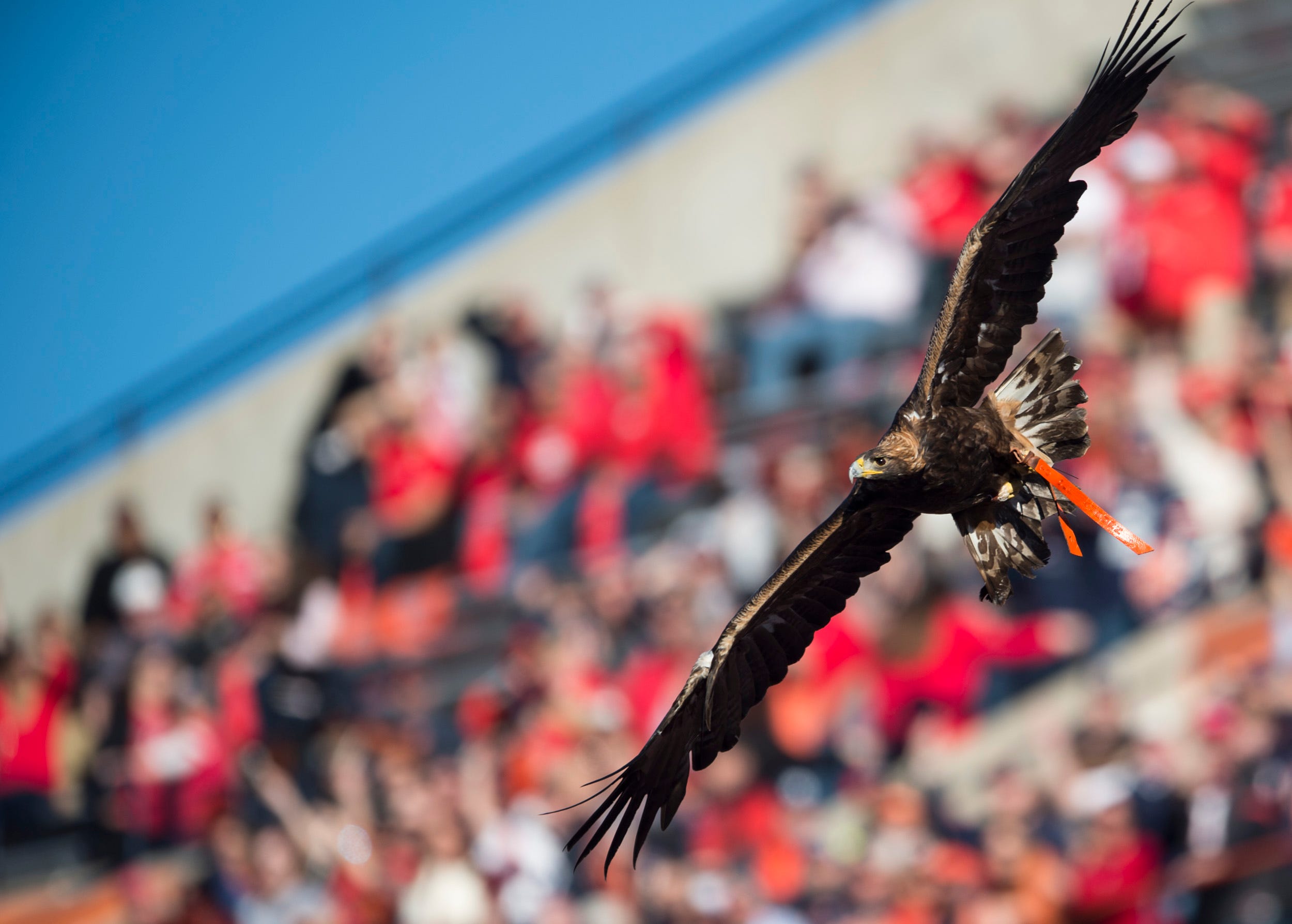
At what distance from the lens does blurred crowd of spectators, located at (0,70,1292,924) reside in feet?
35.1

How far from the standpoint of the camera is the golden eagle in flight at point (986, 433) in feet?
17.2

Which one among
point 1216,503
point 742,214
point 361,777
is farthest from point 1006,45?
point 361,777

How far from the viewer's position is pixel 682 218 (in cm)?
1550

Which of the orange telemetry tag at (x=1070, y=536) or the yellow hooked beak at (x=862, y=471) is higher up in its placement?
the yellow hooked beak at (x=862, y=471)

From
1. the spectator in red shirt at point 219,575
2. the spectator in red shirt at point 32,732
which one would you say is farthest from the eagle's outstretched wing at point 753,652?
the spectator in red shirt at point 32,732

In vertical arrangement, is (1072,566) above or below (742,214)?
below

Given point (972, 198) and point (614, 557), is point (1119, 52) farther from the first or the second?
point (614, 557)

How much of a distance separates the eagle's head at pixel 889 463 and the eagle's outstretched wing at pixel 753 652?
0.41m

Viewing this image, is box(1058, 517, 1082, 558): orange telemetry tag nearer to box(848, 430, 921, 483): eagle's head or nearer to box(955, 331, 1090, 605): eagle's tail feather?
box(955, 331, 1090, 605): eagle's tail feather

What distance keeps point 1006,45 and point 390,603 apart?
7.46 metres

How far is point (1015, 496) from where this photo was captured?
5.52m

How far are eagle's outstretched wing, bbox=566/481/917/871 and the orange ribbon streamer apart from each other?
507 millimetres

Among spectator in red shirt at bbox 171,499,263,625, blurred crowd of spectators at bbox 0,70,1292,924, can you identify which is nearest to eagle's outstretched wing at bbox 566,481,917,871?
blurred crowd of spectators at bbox 0,70,1292,924

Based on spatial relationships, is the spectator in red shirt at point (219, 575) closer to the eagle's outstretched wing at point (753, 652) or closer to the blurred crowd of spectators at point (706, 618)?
the blurred crowd of spectators at point (706, 618)
